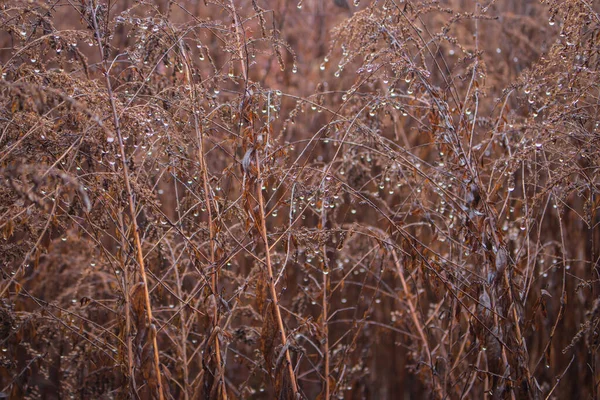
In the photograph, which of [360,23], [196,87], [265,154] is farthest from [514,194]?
[196,87]

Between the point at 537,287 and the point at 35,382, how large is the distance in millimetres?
3127

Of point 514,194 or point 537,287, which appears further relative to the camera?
point 514,194

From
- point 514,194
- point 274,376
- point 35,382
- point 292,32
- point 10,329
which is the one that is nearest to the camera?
point 274,376

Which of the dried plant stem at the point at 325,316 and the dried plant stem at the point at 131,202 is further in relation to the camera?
the dried plant stem at the point at 325,316

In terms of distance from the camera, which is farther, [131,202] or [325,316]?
[325,316]

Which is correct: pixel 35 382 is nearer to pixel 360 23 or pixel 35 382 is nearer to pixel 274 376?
pixel 274 376

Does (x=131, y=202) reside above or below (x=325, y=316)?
above

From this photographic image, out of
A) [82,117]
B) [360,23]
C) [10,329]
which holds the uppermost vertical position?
[360,23]

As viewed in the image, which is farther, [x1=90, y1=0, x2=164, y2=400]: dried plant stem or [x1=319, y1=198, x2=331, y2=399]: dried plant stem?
[x1=319, y1=198, x2=331, y2=399]: dried plant stem

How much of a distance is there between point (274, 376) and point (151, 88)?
981 mm

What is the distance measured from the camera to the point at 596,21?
5.44 ft

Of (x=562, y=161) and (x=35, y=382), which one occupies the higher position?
(x=562, y=161)

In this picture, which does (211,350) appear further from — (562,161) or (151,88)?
(562,161)

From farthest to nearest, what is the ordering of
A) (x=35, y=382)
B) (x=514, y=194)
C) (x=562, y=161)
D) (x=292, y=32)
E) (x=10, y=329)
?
1. (x=292, y=32)
2. (x=35, y=382)
3. (x=514, y=194)
4. (x=10, y=329)
5. (x=562, y=161)
